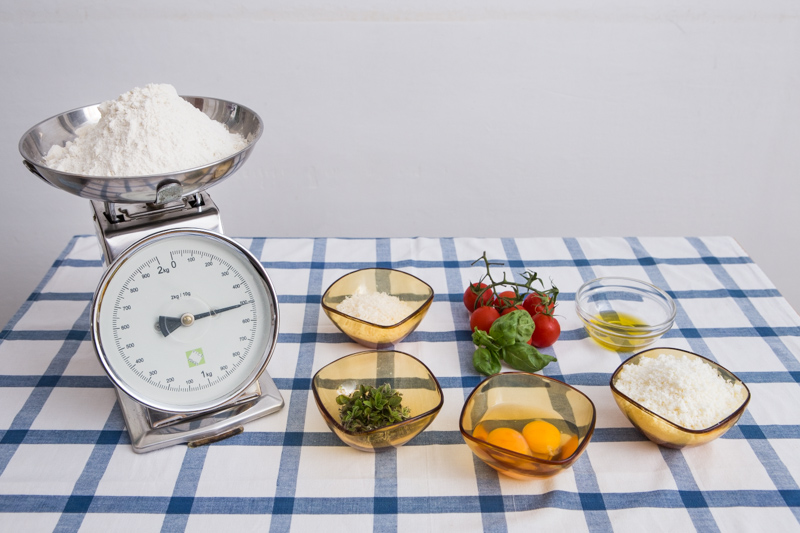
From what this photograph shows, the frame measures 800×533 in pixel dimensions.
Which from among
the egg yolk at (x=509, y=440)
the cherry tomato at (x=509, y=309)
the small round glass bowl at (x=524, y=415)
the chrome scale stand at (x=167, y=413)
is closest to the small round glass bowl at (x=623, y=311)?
the cherry tomato at (x=509, y=309)

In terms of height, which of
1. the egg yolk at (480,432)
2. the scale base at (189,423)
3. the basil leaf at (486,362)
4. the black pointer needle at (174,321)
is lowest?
the scale base at (189,423)

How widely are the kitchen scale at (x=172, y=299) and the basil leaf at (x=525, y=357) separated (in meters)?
0.43

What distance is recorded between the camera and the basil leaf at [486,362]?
1.03 meters

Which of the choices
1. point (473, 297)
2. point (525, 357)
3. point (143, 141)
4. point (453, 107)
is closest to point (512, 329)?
point (525, 357)

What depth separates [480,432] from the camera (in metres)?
0.88

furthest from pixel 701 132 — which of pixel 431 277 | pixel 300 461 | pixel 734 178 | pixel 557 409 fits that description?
pixel 300 461

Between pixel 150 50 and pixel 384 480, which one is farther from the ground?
pixel 150 50

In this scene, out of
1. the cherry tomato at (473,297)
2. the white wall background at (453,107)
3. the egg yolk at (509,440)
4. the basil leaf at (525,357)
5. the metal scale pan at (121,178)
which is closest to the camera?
the metal scale pan at (121,178)

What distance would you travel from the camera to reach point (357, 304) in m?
1.11

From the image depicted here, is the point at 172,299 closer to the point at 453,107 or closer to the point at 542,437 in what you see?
the point at 542,437

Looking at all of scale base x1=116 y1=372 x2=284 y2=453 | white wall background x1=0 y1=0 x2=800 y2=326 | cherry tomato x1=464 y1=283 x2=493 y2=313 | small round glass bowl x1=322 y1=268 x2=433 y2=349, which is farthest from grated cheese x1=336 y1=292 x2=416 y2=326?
white wall background x1=0 y1=0 x2=800 y2=326

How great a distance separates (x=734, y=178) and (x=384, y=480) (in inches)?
75.4

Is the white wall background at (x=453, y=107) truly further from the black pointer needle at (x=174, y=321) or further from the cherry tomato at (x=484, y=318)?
the black pointer needle at (x=174, y=321)

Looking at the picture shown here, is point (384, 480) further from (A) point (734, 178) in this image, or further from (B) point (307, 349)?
(A) point (734, 178)
